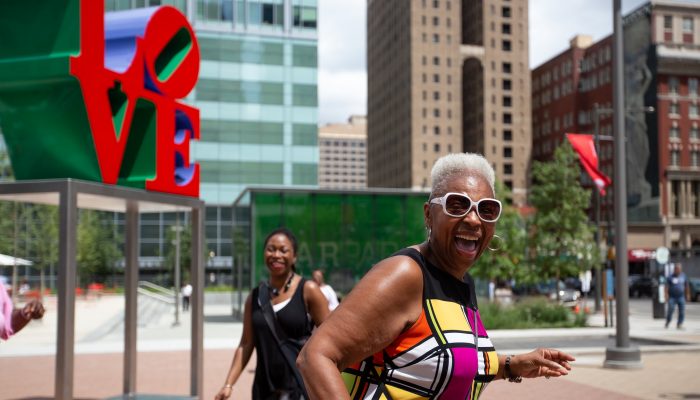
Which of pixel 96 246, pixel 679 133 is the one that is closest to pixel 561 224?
pixel 96 246

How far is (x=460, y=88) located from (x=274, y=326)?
127 m

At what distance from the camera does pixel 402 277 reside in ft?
7.76

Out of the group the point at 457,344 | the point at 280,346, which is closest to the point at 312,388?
the point at 457,344

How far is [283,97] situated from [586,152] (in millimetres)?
45008

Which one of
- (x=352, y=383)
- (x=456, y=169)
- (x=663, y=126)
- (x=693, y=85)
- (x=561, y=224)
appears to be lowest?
(x=352, y=383)

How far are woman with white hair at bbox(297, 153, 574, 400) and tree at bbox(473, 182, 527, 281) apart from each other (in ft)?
90.6

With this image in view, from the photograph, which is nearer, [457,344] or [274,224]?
[457,344]

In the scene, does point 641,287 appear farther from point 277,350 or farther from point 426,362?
point 426,362

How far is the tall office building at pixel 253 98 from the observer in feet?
209

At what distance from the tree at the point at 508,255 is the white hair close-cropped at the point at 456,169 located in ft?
90.4

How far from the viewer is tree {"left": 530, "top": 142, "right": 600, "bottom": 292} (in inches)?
1192

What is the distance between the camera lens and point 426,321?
7.95 feet

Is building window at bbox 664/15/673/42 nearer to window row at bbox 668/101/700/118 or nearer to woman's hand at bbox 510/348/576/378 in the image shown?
window row at bbox 668/101/700/118

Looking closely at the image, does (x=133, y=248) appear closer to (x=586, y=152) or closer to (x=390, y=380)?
(x=390, y=380)
